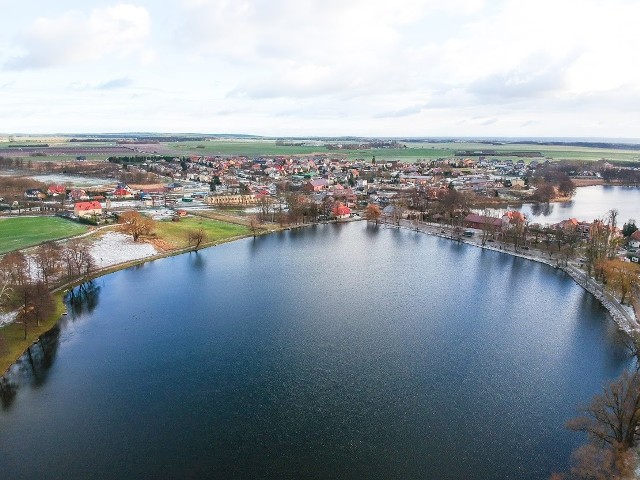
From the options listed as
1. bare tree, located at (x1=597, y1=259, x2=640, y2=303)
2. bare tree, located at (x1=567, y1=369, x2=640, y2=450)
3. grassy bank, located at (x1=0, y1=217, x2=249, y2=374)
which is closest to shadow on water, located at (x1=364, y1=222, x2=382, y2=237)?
grassy bank, located at (x1=0, y1=217, x2=249, y2=374)

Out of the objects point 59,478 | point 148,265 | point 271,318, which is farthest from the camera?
point 148,265

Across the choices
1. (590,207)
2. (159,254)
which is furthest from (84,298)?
(590,207)

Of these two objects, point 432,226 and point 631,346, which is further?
point 432,226

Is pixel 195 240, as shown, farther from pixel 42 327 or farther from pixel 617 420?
pixel 617 420

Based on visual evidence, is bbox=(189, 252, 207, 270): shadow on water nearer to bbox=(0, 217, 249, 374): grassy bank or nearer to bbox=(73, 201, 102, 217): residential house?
bbox=(0, 217, 249, 374): grassy bank

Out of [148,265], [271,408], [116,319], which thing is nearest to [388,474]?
[271,408]

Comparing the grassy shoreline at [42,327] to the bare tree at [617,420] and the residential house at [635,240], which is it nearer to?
the bare tree at [617,420]

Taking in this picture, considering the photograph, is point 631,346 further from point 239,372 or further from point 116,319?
point 116,319
